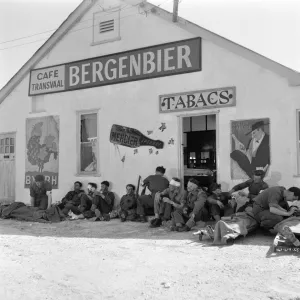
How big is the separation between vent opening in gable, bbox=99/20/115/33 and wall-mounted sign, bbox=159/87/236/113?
2818mm

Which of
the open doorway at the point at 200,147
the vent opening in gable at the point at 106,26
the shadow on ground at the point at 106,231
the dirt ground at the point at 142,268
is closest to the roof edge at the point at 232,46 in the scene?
the vent opening in gable at the point at 106,26

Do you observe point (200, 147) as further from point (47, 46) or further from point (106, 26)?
point (47, 46)

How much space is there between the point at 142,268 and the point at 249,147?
504cm

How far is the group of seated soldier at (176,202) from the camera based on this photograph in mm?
7895

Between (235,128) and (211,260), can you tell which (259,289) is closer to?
(211,260)

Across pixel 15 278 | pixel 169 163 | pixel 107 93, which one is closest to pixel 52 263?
pixel 15 278

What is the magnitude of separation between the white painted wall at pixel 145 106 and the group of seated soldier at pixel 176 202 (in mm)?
480

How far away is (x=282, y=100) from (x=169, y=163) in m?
3.25

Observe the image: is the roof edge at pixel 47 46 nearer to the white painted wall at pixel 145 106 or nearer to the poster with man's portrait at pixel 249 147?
the white painted wall at pixel 145 106

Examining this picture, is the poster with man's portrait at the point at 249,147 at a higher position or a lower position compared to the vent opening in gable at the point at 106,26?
lower

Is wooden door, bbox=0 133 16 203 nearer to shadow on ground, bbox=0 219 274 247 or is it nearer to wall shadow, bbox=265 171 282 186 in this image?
shadow on ground, bbox=0 219 274 247

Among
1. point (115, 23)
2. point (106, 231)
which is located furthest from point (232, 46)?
point (106, 231)

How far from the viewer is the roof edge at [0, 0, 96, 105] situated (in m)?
12.8

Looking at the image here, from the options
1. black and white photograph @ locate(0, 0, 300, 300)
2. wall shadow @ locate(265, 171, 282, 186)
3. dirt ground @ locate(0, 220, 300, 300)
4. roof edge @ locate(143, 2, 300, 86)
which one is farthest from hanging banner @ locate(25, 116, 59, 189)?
wall shadow @ locate(265, 171, 282, 186)
